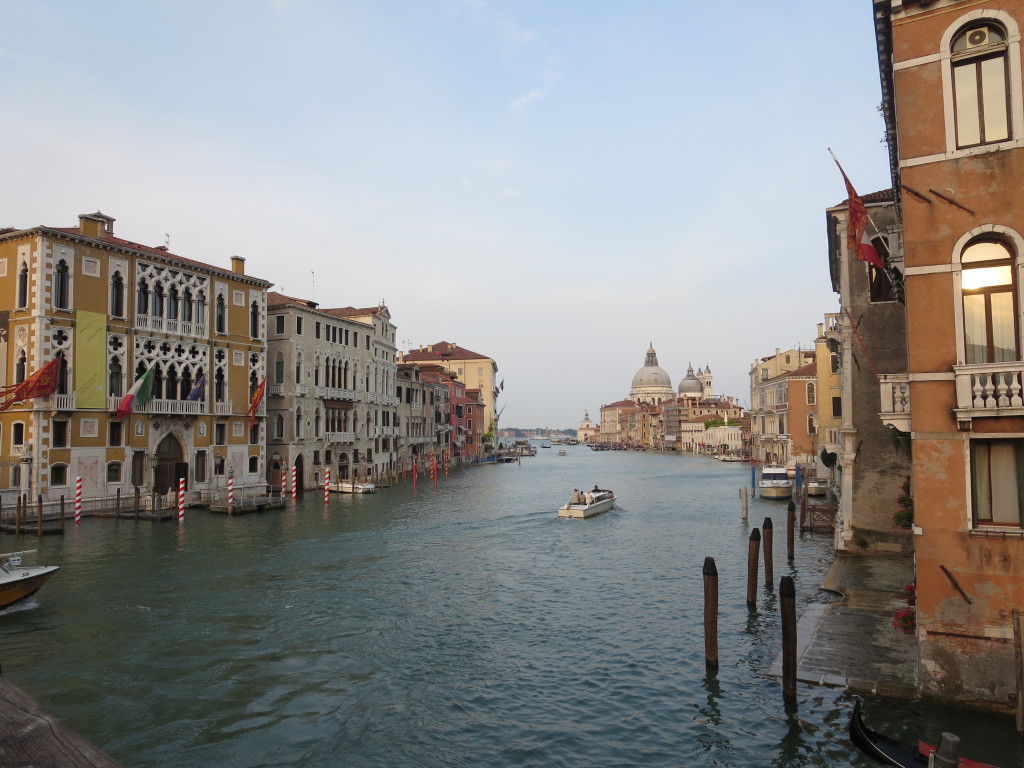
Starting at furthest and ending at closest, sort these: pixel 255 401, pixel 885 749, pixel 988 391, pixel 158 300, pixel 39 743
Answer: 1. pixel 255 401
2. pixel 158 300
3. pixel 988 391
4. pixel 885 749
5. pixel 39 743

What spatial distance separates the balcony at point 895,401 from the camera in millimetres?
12023

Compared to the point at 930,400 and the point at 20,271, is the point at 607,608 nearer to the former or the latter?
the point at 930,400

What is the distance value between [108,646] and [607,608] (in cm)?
1155

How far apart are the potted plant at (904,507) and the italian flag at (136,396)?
3203 cm

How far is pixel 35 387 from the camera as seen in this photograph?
30469mm

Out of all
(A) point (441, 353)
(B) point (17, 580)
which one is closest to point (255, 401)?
(B) point (17, 580)

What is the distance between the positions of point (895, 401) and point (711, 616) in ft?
17.1

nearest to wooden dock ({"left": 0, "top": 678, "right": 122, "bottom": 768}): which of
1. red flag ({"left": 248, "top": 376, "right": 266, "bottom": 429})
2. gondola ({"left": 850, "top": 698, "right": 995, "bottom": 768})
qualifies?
gondola ({"left": 850, "top": 698, "right": 995, "bottom": 768})

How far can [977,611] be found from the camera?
1001cm

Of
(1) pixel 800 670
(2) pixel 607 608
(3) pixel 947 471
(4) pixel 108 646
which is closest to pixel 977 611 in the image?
(3) pixel 947 471

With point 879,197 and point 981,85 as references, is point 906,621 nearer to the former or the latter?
point 981,85

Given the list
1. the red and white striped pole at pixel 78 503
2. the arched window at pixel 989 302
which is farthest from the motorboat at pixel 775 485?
the red and white striped pole at pixel 78 503

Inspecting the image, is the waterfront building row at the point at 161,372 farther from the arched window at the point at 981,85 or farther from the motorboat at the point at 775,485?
the arched window at the point at 981,85

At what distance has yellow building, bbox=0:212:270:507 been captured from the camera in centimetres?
3147
